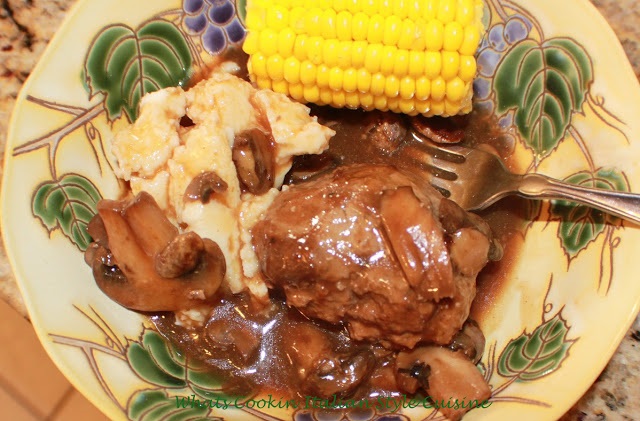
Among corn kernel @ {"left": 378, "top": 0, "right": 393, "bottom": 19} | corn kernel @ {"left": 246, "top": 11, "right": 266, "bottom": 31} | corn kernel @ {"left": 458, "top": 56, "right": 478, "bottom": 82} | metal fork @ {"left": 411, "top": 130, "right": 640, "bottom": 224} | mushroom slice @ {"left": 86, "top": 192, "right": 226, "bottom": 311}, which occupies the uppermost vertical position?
corn kernel @ {"left": 378, "top": 0, "right": 393, "bottom": 19}

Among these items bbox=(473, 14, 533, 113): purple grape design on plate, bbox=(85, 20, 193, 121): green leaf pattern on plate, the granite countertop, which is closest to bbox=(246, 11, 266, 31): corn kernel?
bbox=(85, 20, 193, 121): green leaf pattern on plate

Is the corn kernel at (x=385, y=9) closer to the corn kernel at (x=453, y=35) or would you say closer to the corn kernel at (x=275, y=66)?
the corn kernel at (x=453, y=35)

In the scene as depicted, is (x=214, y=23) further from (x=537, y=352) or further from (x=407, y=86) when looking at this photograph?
(x=537, y=352)

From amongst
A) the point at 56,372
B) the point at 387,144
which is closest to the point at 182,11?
the point at 387,144

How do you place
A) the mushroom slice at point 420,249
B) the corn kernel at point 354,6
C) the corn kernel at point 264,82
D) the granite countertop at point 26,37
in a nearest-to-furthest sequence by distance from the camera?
the mushroom slice at point 420,249 → the corn kernel at point 354,6 → the corn kernel at point 264,82 → the granite countertop at point 26,37

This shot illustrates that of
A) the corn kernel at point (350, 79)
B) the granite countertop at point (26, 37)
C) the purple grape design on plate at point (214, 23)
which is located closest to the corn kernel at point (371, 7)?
the corn kernel at point (350, 79)

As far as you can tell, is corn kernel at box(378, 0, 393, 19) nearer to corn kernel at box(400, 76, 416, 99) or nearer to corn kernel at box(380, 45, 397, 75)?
corn kernel at box(380, 45, 397, 75)
